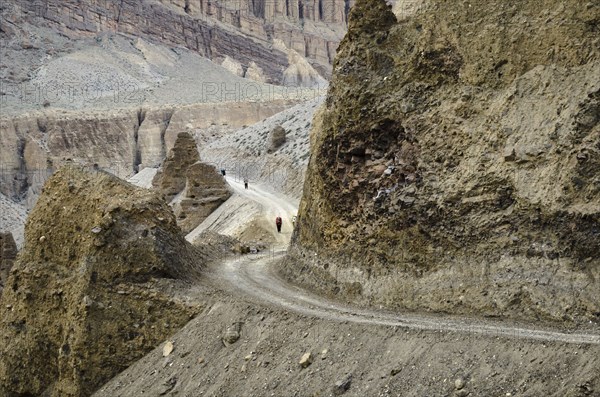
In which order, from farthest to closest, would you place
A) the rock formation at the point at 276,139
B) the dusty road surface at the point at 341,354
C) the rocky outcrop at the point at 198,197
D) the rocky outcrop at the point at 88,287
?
the rock formation at the point at 276,139 → the rocky outcrop at the point at 198,197 → the rocky outcrop at the point at 88,287 → the dusty road surface at the point at 341,354

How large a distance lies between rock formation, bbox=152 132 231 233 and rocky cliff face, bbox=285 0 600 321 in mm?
23961

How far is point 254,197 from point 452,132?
99.9ft

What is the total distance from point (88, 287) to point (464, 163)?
8717 mm

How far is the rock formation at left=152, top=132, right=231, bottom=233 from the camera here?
4803cm

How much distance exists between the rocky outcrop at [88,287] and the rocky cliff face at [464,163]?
3978 mm

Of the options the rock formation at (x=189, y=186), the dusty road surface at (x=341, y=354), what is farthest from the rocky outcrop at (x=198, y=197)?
the dusty road surface at (x=341, y=354)

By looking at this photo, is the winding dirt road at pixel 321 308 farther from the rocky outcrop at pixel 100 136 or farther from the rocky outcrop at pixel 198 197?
the rocky outcrop at pixel 100 136

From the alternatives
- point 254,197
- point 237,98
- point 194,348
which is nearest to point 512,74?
point 194,348

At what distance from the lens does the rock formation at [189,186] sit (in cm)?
4803

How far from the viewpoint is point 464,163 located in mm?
20188

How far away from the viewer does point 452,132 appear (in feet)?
67.9

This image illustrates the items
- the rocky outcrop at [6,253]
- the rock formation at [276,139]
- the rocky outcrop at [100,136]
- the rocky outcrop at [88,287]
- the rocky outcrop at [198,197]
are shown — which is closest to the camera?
the rocky outcrop at [88,287]

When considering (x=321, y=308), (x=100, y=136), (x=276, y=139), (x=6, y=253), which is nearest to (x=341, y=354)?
(x=321, y=308)

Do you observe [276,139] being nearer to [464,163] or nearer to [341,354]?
[464,163]
